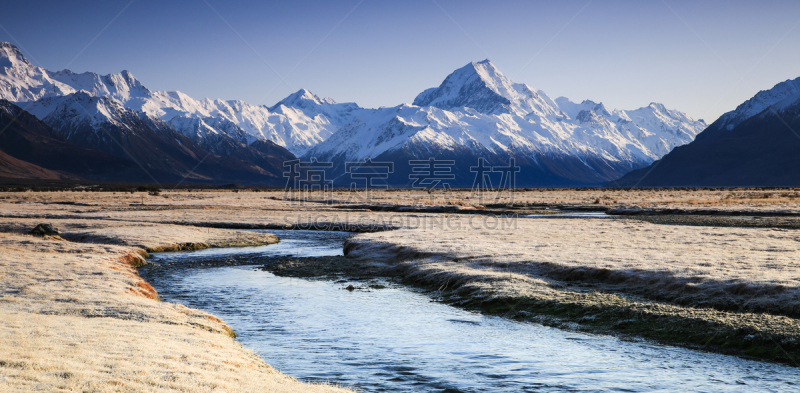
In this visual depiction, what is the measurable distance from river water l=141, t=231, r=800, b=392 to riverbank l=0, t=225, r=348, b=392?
71.5 inches

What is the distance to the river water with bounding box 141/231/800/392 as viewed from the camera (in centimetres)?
1475

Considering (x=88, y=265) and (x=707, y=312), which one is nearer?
(x=707, y=312)

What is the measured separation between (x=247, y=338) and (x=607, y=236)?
33.0m

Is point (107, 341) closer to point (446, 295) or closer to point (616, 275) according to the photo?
point (446, 295)

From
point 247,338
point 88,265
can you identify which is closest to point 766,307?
point 247,338

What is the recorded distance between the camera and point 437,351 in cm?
1783

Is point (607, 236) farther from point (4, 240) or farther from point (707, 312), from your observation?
point (4, 240)

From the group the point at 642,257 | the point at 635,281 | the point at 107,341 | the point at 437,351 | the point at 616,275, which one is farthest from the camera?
the point at 642,257

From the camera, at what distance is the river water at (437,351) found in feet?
48.4

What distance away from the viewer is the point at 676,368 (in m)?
15.7

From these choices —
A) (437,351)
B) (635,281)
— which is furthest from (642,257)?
(437,351)

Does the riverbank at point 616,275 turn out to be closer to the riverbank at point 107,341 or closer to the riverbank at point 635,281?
the riverbank at point 635,281

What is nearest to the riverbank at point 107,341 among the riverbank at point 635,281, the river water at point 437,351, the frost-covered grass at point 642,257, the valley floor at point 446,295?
the valley floor at point 446,295

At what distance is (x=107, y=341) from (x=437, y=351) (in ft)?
31.9
